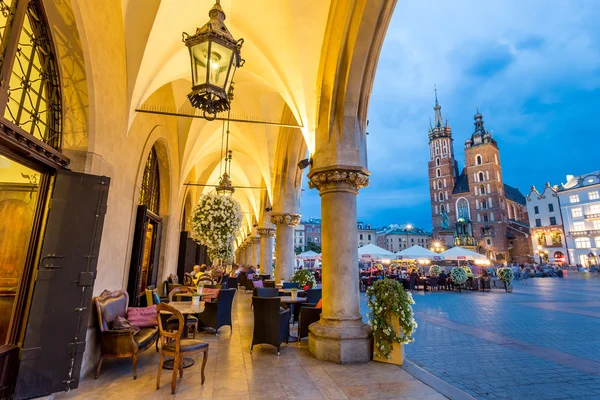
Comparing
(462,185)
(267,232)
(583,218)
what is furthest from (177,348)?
(462,185)

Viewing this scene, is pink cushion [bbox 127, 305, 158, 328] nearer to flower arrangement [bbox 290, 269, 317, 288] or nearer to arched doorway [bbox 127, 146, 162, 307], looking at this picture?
arched doorway [bbox 127, 146, 162, 307]

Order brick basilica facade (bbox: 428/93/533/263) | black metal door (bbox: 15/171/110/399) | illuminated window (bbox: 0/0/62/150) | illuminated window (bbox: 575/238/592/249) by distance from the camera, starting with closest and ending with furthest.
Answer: illuminated window (bbox: 0/0/62/150)
black metal door (bbox: 15/171/110/399)
illuminated window (bbox: 575/238/592/249)
brick basilica facade (bbox: 428/93/533/263)

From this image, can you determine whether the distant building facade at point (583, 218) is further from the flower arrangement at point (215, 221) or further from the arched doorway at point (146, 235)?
the arched doorway at point (146, 235)

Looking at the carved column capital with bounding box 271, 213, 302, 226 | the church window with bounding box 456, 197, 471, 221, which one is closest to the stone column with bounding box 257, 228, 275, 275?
the carved column capital with bounding box 271, 213, 302, 226

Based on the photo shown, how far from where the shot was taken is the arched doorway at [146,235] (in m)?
5.92

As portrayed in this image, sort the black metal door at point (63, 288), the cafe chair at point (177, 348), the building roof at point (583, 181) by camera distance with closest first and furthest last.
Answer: the black metal door at point (63, 288) → the cafe chair at point (177, 348) → the building roof at point (583, 181)

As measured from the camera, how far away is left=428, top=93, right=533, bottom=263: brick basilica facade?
45.9 m

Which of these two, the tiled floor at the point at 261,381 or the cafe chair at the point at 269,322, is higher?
the cafe chair at the point at 269,322

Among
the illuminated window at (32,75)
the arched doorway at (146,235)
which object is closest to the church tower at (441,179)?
the arched doorway at (146,235)

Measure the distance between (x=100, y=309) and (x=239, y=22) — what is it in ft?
18.8

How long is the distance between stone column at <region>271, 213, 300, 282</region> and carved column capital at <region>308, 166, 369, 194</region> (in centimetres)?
460

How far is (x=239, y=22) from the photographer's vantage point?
6125mm

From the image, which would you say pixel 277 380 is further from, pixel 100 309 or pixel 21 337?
pixel 21 337

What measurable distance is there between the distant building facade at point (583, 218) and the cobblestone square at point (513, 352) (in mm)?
36368
